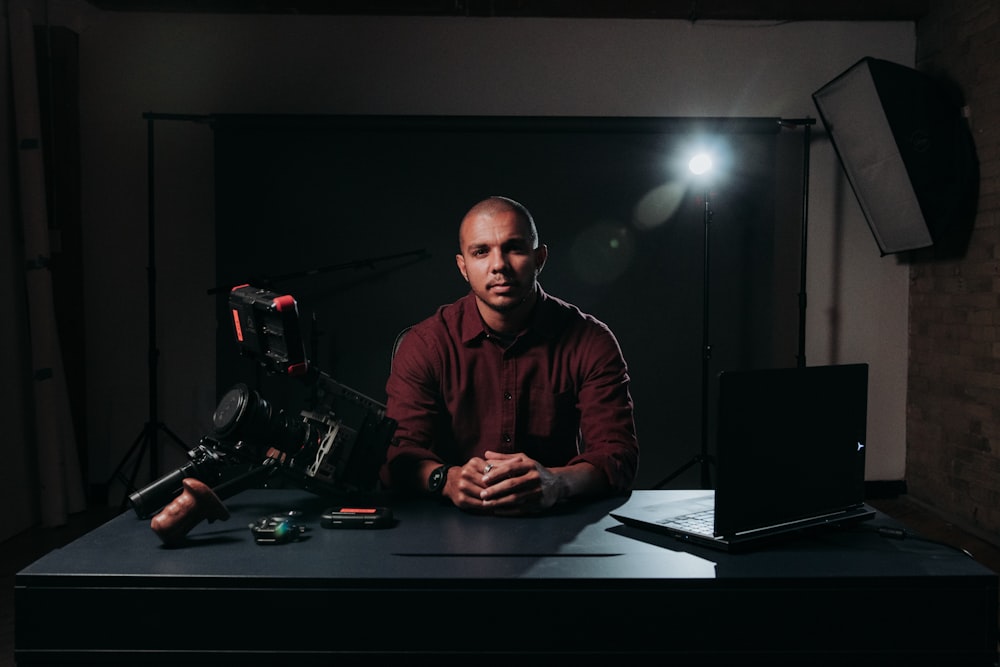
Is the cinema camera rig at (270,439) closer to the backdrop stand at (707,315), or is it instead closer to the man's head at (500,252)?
the man's head at (500,252)

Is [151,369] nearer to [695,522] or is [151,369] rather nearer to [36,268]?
[36,268]

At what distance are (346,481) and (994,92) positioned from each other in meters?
3.40

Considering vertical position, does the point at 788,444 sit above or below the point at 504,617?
above

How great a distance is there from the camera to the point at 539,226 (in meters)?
3.90

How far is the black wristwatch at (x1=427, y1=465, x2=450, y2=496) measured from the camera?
1.53 m

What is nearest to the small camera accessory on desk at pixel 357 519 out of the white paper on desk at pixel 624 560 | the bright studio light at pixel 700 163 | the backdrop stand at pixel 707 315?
the white paper on desk at pixel 624 560

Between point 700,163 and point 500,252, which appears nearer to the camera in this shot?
point 500,252

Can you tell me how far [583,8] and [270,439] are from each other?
3319 millimetres

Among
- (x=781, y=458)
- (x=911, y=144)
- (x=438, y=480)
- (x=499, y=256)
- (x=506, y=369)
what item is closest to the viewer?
(x=781, y=458)

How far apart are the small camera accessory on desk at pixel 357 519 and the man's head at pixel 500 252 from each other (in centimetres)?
64

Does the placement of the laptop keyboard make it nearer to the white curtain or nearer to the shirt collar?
the shirt collar

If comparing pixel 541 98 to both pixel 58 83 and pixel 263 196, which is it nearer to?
pixel 263 196

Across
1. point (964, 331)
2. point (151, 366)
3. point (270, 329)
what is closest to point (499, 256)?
point (270, 329)

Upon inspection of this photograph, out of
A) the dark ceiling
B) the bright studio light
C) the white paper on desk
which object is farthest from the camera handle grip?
the dark ceiling
